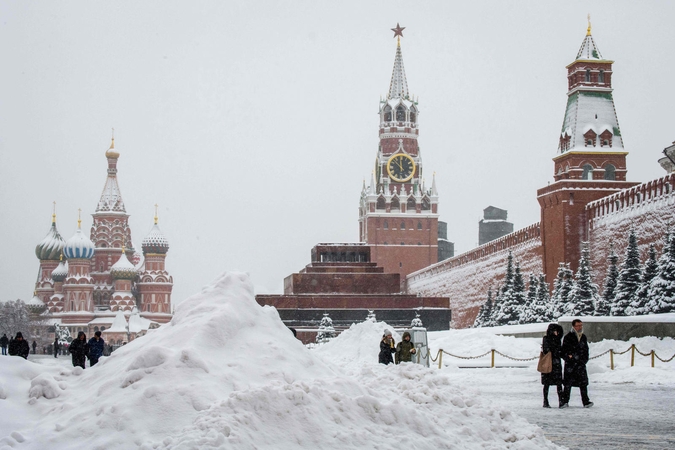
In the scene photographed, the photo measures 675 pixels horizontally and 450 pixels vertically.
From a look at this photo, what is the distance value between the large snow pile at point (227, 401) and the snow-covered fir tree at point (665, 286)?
1594 centimetres

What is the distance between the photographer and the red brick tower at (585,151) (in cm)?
3584

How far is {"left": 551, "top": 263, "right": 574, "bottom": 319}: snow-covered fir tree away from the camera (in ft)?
99.1

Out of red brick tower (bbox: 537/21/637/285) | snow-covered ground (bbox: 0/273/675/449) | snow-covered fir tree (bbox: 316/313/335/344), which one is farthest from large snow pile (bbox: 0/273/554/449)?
red brick tower (bbox: 537/21/637/285)

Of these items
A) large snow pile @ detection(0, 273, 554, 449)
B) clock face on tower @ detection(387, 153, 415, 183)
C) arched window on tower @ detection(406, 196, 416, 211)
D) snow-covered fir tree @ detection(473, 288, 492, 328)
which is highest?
clock face on tower @ detection(387, 153, 415, 183)

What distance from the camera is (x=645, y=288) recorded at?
2550 cm

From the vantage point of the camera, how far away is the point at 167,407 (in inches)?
278

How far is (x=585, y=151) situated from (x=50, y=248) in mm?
64985

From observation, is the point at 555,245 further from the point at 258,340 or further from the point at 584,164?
the point at 258,340

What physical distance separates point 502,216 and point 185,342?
95.1 m

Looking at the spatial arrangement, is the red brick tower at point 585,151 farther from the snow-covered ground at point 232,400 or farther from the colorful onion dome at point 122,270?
the colorful onion dome at point 122,270

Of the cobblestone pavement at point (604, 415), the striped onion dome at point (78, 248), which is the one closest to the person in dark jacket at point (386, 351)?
the cobblestone pavement at point (604, 415)

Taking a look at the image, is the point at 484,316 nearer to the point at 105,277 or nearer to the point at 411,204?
the point at 411,204

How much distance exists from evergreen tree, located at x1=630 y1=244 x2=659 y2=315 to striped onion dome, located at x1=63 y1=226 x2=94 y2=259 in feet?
217

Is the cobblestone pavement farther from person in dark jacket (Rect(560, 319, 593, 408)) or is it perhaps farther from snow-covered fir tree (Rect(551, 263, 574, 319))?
snow-covered fir tree (Rect(551, 263, 574, 319))
